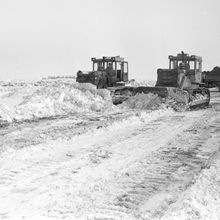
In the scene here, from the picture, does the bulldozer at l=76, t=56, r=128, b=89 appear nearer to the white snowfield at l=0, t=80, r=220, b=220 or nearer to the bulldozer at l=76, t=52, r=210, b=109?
the bulldozer at l=76, t=52, r=210, b=109

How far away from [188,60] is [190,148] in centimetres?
1495

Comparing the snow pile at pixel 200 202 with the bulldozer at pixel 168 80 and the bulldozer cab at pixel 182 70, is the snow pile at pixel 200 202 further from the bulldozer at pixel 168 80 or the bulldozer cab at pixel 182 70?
the bulldozer cab at pixel 182 70

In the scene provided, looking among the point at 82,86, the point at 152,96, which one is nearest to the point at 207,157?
the point at 152,96

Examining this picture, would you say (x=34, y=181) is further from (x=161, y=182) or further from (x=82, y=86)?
(x=82, y=86)

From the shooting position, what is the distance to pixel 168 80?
20.2 meters

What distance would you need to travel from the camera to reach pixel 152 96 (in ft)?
55.3

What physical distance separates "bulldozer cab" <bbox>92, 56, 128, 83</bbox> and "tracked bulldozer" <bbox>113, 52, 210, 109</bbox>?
3271 mm

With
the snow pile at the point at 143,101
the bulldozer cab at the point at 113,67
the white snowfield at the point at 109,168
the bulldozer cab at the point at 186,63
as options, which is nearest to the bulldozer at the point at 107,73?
the bulldozer cab at the point at 113,67

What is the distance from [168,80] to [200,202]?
51.6 feet

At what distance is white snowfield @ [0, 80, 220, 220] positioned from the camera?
15.1 ft

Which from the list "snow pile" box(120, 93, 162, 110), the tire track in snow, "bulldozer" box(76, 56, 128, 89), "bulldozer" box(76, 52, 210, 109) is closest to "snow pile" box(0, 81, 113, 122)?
"snow pile" box(120, 93, 162, 110)

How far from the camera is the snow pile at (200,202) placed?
436 cm

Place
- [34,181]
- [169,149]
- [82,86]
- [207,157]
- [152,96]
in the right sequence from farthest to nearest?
[82,86], [152,96], [169,149], [207,157], [34,181]

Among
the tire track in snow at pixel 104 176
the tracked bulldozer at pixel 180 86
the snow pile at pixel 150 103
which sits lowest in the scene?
the tire track in snow at pixel 104 176
